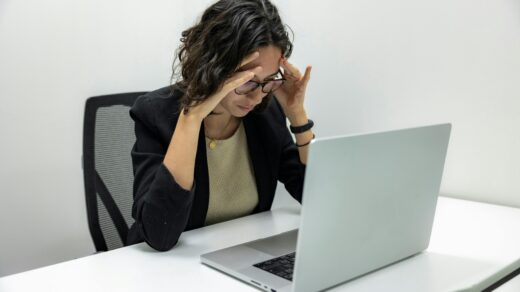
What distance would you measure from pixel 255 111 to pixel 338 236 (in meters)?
0.64

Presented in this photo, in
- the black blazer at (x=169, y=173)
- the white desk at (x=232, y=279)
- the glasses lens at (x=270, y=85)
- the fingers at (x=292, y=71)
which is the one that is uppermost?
the fingers at (x=292, y=71)

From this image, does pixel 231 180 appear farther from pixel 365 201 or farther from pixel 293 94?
pixel 365 201

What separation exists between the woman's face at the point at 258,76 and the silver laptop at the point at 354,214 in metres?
0.33

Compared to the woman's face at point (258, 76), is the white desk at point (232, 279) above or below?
below

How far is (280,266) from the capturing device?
96cm

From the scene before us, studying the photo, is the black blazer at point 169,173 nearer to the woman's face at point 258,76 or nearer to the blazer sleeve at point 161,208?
the blazer sleeve at point 161,208

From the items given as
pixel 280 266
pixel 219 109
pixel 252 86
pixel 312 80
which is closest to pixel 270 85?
pixel 252 86

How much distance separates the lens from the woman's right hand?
1.10 metres

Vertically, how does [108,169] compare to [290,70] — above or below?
below

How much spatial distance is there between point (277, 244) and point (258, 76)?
371 mm

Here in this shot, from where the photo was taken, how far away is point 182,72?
1.23 metres

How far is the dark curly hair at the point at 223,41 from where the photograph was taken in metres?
1.12

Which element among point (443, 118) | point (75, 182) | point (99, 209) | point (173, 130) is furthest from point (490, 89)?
point (75, 182)

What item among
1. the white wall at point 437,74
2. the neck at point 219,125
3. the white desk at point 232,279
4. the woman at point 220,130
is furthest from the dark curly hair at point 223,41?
the white wall at point 437,74
